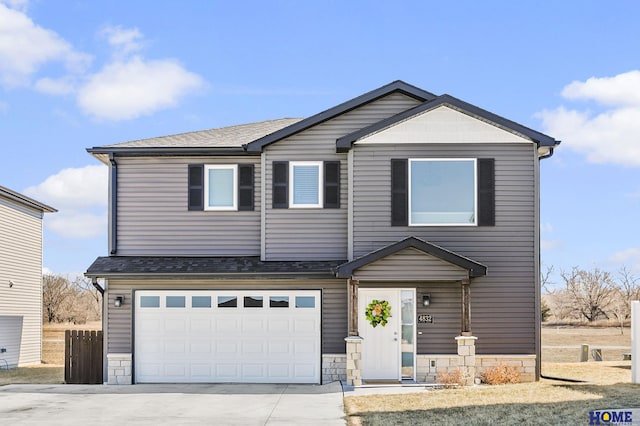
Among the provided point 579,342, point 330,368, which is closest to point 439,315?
point 330,368

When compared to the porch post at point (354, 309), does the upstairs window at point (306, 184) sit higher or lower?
higher

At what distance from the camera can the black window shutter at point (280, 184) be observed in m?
19.2

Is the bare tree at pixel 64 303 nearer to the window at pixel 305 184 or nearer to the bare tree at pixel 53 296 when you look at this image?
the bare tree at pixel 53 296

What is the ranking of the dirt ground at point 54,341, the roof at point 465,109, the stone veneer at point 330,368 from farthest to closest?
the dirt ground at point 54,341 < the stone veneer at point 330,368 < the roof at point 465,109

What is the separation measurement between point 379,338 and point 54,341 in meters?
23.2

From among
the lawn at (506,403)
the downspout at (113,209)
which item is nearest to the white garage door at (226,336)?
the downspout at (113,209)

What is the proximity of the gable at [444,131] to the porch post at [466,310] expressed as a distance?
10.8 feet

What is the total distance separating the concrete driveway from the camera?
1359cm

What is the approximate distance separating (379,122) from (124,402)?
26.5ft

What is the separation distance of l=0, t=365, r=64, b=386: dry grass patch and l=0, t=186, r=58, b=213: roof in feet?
18.4

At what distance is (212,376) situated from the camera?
19.2 m

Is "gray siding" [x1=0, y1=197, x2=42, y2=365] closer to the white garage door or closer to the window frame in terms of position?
the white garage door

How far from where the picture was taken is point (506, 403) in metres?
14.4

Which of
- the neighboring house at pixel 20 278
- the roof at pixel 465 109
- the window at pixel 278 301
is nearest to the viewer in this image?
the roof at pixel 465 109
